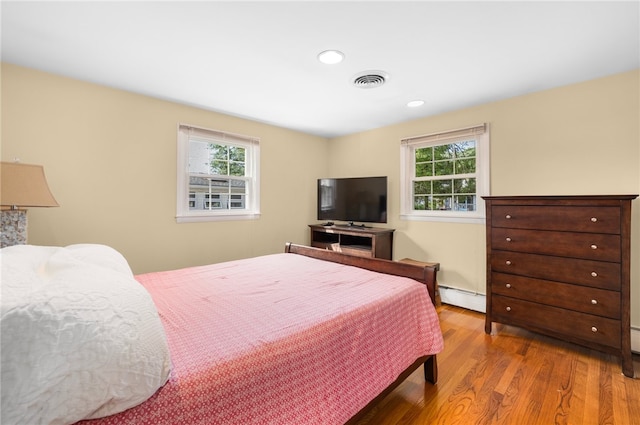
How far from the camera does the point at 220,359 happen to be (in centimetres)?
100

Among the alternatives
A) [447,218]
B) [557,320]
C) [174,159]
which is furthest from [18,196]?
[557,320]

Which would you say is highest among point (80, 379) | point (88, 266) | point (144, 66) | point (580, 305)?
point (144, 66)

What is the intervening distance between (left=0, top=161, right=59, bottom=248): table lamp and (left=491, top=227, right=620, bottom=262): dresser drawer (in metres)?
3.68

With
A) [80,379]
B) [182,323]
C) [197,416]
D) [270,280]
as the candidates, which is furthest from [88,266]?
[270,280]

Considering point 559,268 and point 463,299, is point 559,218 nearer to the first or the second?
point 559,268

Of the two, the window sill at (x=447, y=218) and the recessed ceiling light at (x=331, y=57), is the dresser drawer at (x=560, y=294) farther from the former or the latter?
the recessed ceiling light at (x=331, y=57)

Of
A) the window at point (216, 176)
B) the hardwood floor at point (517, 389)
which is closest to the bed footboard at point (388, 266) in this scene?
the hardwood floor at point (517, 389)

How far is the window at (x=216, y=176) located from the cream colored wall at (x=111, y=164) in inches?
3.7

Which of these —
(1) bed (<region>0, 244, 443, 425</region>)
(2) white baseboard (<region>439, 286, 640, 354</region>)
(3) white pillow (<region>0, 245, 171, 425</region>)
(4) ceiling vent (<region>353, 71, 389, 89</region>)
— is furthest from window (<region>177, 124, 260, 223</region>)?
(2) white baseboard (<region>439, 286, 640, 354</region>)

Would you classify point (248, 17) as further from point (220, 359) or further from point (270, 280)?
point (220, 359)

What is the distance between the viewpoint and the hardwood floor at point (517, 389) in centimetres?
165

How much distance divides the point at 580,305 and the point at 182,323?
2906mm

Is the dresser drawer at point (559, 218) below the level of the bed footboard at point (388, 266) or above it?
above

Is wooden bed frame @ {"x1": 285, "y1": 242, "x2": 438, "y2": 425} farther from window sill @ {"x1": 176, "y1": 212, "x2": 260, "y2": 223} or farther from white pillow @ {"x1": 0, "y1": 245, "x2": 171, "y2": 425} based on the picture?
window sill @ {"x1": 176, "y1": 212, "x2": 260, "y2": 223}
